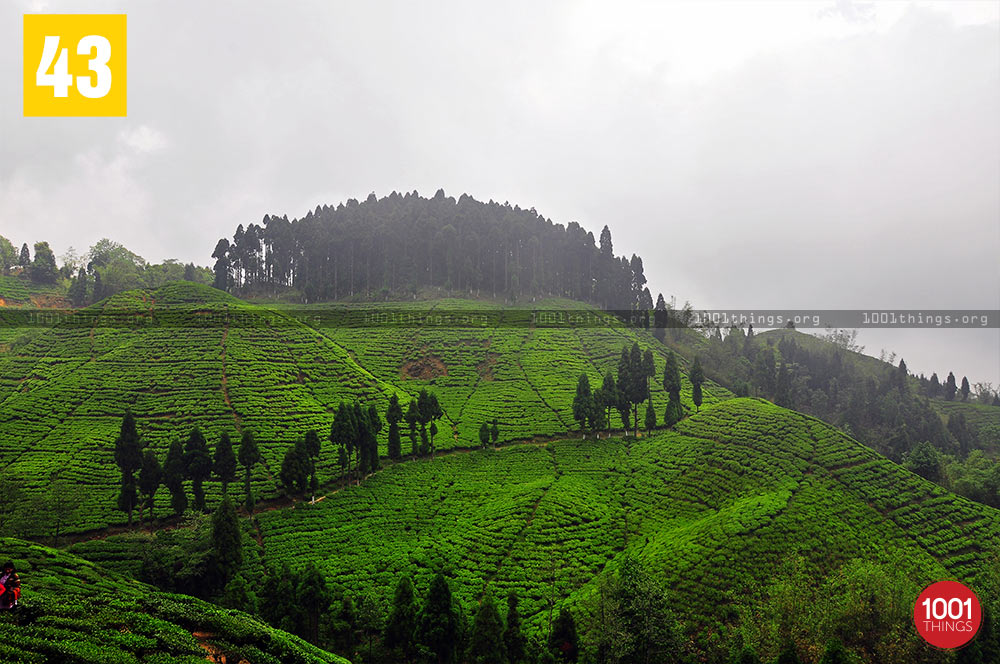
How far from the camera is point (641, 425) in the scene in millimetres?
73438

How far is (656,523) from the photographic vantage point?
4838 centimetres

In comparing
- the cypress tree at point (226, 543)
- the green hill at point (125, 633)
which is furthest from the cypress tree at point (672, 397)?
Result: the green hill at point (125, 633)

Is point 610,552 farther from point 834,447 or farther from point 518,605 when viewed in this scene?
point 834,447

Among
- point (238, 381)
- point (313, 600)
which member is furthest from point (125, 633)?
point (238, 381)

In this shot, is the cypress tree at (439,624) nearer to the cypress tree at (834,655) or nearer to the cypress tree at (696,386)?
the cypress tree at (834,655)

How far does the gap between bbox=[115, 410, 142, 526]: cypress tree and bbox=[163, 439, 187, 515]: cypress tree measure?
2.49m

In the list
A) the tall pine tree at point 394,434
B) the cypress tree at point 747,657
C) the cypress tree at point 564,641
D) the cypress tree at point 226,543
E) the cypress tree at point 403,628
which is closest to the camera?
the cypress tree at point 747,657

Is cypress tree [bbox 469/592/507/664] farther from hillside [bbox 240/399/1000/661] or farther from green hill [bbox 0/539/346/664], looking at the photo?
green hill [bbox 0/539/346/664]

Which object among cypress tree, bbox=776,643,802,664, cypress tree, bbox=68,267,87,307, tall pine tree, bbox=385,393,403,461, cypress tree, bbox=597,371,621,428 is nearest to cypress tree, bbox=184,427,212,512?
tall pine tree, bbox=385,393,403,461

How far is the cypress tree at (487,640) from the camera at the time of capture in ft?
96.8

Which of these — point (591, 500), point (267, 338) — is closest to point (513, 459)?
point (591, 500)

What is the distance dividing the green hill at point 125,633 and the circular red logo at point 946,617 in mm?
34103

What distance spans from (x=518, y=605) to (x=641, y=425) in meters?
41.9

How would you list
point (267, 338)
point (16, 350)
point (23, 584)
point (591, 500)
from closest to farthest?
point (23, 584), point (591, 500), point (16, 350), point (267, 338)
